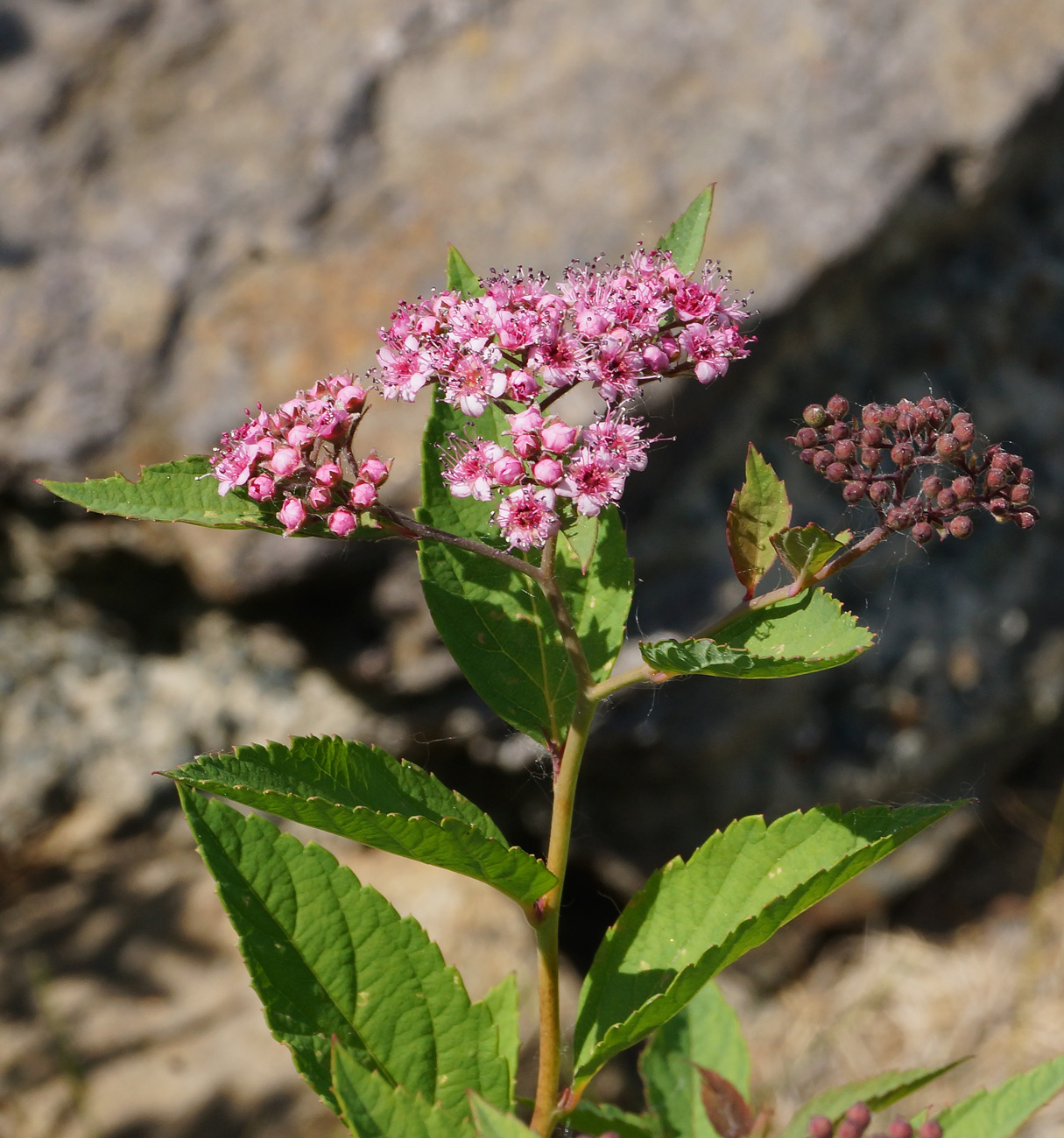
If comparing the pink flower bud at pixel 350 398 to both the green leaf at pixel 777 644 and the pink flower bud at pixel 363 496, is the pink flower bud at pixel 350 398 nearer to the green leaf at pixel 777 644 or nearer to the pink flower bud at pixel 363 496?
the pink flower bud at pixel 363 496

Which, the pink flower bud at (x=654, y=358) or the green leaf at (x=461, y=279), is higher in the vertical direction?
the green leaf at (x=461, y=279)

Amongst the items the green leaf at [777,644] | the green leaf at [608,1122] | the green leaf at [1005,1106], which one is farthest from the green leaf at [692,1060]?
the green leaf at [777,644]

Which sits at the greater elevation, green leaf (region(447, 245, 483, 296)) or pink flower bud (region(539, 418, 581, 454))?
green leaf (region(447, 245, 483, 296))

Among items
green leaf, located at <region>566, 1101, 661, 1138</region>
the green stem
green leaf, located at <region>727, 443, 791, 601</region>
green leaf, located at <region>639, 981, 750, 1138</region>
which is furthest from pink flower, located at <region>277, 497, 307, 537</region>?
green leaf, located at <region>639, 981, 750, 1138</region>

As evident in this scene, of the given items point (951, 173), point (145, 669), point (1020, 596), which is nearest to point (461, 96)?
point (951, 173)

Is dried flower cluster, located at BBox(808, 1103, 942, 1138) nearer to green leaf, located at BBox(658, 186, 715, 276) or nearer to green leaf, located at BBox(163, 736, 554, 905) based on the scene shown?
green leaf, located at BBox(163, 736, 554, 905)

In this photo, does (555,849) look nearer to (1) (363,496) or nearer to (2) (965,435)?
(1) (363,496)
